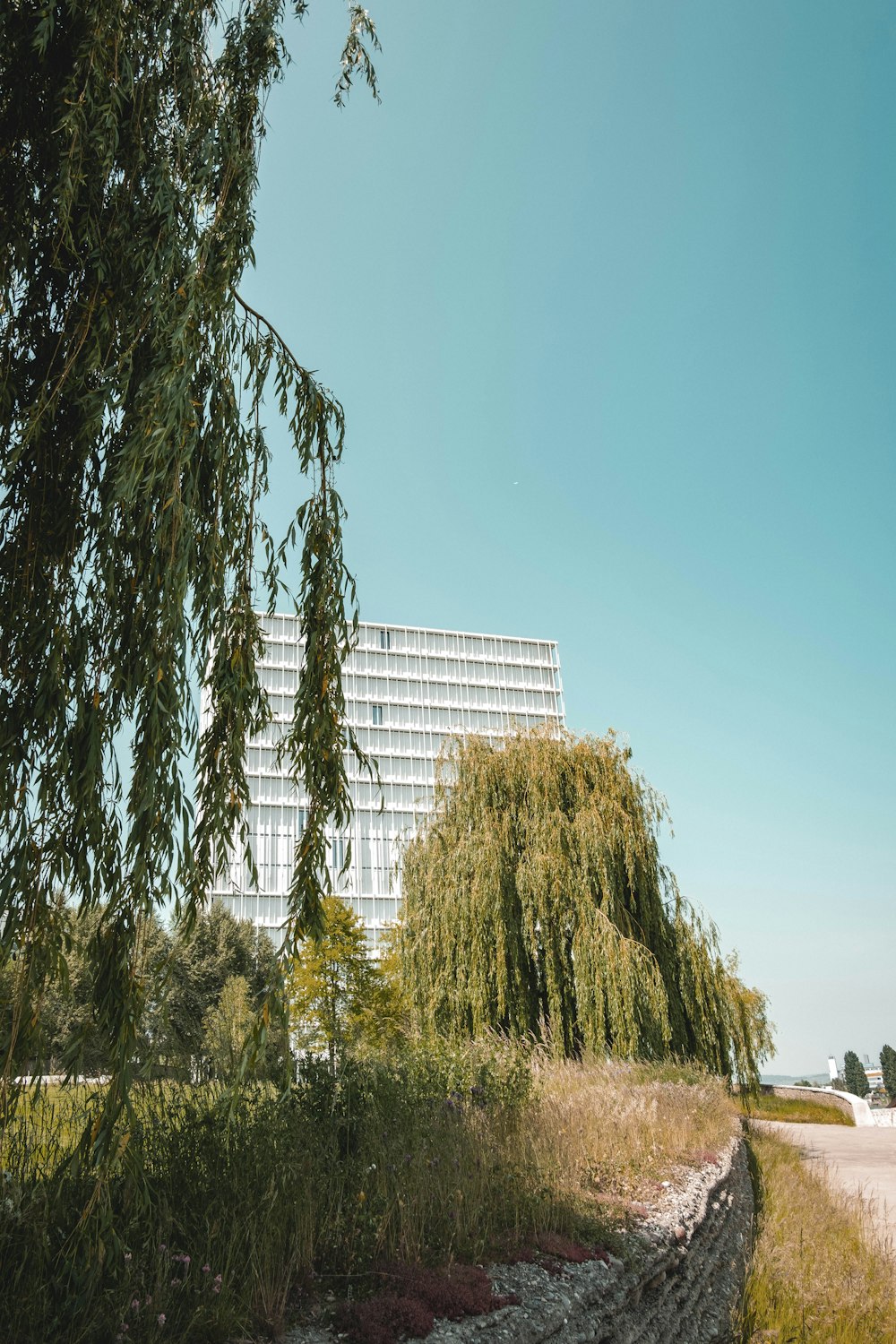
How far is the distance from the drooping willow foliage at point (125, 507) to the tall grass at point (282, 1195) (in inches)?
18.2

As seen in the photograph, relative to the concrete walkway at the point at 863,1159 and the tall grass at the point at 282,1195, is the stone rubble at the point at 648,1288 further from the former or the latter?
the concrete walkway at the point at 863,1159

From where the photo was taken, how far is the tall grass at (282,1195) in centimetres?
308

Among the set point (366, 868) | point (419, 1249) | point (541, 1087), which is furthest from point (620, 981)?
point (366, 868)

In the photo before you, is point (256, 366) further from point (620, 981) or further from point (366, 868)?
point (366, 868)

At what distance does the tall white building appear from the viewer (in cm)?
6825

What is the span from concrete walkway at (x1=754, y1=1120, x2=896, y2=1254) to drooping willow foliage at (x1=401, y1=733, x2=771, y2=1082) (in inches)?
103

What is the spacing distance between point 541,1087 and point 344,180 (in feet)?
31.6

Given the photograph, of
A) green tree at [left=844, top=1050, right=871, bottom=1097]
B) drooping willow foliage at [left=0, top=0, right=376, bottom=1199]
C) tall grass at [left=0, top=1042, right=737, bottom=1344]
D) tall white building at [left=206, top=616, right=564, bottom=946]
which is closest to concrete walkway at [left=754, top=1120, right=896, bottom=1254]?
tall grass at [left=0, top=1042, right=737, bottom=1344]

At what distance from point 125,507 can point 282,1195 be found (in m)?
3.37

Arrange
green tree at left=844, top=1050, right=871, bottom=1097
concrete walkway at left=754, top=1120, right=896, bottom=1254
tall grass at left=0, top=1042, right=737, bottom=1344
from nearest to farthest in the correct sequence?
tall grass at left=0, top=1042, right=737, bottom=1344 → concrete walkway at left=754, top=1120, right=896, bottom=1254 → green tree at left=844, top=1050, right=871, bottom=1097

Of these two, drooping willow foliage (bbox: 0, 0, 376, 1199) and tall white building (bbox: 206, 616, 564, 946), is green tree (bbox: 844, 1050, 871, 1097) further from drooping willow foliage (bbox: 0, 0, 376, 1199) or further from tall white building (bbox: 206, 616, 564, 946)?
drooping willow foliage (bbox: 0, 0, 376, 1199)

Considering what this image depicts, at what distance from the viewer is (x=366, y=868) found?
69750 mm

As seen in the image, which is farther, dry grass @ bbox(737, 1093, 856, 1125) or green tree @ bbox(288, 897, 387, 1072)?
dry grass @ bbox(737, 1093, 856, 1125)

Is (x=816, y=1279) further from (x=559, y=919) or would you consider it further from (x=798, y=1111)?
(x=798, y=1111)
